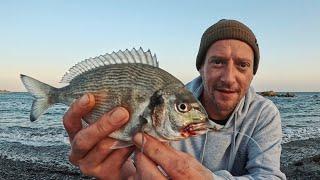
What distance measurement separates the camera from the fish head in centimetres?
296

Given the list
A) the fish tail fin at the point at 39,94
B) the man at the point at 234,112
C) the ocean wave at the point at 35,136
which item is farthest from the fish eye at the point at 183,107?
the ocean wave at the point at 35,136

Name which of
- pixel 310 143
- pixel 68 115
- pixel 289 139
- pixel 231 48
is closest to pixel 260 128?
pixel 231 48

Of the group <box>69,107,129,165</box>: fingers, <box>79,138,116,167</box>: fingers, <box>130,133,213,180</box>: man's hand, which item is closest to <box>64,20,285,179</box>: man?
<box>79,138,116,167</box>: fingers

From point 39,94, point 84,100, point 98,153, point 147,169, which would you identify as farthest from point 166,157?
point 39,94

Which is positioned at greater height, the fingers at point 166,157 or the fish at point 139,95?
the fish at point 139,95

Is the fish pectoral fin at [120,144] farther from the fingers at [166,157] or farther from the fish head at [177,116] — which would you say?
the fish head at [177,116]

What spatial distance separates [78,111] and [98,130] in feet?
0.88

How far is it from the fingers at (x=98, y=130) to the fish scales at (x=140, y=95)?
9 centimetres

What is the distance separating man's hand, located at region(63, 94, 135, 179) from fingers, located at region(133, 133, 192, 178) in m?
0.22

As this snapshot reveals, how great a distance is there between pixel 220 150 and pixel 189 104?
7.48 feet

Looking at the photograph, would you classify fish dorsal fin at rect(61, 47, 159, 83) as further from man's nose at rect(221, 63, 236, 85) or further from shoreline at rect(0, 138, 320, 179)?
shoreline at rect(0, 138, 320, 179)

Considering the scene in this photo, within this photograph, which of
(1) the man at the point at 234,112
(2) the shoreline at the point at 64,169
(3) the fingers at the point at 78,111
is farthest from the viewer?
(2) the shoreline at the point at 64,169

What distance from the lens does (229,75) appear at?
4785mm

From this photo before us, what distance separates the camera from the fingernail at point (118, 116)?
2.98m
